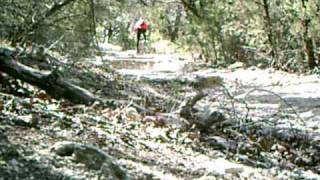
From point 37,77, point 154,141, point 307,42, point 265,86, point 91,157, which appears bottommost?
point 265,86

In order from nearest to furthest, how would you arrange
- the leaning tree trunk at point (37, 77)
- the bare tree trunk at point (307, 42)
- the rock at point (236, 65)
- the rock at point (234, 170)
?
the rock at point (234, 170), the leaning tree trunk at point (37, 77), the bare tree trunk at point (307, 42), the rock at point (236, 65)

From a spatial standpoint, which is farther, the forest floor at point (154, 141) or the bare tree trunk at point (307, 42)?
the bare tree trunk at point (307, 42)

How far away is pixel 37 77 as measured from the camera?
6.77 meters

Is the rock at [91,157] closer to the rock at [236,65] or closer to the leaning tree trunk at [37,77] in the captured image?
the leaning tree trunk at [37,77]

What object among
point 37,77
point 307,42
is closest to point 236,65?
point 307,42

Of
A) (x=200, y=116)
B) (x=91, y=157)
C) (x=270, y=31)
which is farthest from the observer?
(x=270, y=31)

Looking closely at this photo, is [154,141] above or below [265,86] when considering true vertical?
above

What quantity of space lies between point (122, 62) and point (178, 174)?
48.2 ft

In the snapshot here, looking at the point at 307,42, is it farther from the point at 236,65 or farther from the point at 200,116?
the point at 200,116

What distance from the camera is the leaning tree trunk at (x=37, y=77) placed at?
6.70 m

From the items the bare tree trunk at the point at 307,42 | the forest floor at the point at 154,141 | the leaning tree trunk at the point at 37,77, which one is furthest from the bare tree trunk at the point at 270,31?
the leaning tree trunk at the point at 37,77

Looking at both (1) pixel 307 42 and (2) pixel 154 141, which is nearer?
A: (2) pixel 154 141

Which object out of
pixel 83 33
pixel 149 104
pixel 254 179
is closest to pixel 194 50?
pixel 83 33

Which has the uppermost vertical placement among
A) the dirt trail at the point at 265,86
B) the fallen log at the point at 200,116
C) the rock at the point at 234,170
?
the fallen log at the point at 200,116
